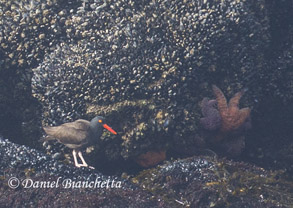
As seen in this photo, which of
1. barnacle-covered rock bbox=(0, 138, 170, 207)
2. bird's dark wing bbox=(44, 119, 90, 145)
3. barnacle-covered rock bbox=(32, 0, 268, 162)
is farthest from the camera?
barnacle-covered rock bbox=(32, 0, 268, 162)

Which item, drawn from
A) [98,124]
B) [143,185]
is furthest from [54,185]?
[143,185]

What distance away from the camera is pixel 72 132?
5.60 m

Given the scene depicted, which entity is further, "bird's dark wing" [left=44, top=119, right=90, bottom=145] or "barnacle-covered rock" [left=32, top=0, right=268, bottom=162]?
"barnacle-covered rock" [left=32, top=0, right=268, bottom=162]

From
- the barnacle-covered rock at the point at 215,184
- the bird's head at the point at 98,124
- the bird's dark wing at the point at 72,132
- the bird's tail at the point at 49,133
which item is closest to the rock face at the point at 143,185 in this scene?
the barnacle-covered rock at the point at 215,184

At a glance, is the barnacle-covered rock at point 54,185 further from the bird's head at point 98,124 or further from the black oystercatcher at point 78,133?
the bird's head at point 98,124

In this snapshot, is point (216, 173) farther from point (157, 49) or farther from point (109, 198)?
point (157, 49)

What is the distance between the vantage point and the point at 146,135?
5988 mm

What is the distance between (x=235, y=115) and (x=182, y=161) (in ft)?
4.15

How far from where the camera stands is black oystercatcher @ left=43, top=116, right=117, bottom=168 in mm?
5605

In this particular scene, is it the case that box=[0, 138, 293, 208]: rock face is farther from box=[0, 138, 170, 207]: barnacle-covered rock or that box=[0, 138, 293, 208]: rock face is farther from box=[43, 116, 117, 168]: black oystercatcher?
box=[43, 116, 117, 168]: black oystercatcher

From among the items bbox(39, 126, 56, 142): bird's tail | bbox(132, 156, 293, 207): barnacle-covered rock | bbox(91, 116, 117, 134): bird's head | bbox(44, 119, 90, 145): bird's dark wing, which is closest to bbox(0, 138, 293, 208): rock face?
bbox(132, 156, 293, 207): barnacle-covered rock

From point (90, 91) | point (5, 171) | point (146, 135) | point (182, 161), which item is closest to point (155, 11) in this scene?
point (90, 91)

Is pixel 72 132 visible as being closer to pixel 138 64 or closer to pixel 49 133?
pixel 49 133

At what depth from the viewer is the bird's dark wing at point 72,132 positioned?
5.60 metres
